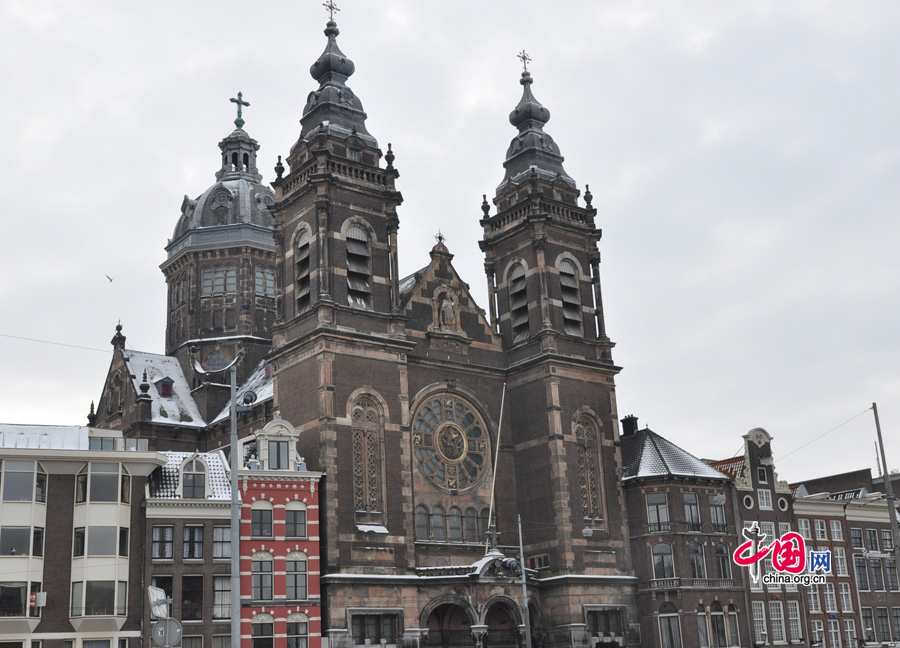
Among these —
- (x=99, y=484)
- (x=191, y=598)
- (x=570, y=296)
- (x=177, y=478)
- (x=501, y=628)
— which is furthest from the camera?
(x=570, y=296)

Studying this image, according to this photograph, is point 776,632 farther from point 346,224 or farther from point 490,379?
point 346,224

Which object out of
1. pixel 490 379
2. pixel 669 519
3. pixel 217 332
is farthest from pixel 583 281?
pixel 217 332

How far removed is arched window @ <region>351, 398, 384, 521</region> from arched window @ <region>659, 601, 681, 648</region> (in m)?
18.7

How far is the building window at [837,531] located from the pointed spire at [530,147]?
98.8 feet

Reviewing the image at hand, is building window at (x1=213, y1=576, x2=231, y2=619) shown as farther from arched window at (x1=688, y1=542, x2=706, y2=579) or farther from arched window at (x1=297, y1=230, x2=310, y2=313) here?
arched window at (x1=688, y1=542, x2=706, y2=579)

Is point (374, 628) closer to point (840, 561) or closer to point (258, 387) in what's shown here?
point (258, 387)

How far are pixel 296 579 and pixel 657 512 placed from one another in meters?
24.0

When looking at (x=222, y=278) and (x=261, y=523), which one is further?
(x=222, y=278)

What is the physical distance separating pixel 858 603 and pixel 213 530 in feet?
155

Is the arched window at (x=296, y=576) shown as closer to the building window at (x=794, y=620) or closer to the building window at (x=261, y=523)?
the building window at (x=261, y=523)

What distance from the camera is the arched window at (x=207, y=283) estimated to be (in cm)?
8394

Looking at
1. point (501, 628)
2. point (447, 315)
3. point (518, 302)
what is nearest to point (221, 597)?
point (501, 628)

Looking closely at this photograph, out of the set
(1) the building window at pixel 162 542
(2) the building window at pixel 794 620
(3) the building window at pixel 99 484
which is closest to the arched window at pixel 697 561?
(2) the building window at pixel 794 620

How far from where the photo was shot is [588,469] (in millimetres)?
66062
